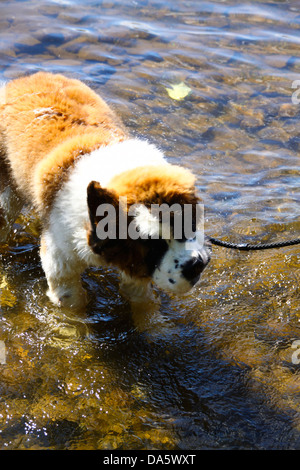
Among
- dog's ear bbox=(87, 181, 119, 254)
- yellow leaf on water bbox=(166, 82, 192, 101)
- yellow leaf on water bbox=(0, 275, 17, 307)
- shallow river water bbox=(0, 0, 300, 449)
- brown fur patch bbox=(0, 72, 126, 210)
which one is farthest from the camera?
yellow leaf on water bbox=(166, 82, 192, 101)

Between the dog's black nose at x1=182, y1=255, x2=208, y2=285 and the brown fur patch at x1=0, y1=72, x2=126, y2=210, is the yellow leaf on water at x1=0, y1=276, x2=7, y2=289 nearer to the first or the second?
the brown fur patch at x1=0, y1=72, x2=126, y2=210

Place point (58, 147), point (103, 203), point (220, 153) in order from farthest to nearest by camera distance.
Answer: point (220, 153), point (58, 147), point (103, 203)

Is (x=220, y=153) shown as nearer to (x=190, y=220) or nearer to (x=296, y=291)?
(x=296, y=291)

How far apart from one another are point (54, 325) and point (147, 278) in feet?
4.14

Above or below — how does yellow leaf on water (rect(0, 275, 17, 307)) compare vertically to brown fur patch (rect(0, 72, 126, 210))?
below

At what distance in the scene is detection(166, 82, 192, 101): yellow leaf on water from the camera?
8.81 meters

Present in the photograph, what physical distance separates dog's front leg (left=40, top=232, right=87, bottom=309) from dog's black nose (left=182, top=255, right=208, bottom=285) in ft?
3.56

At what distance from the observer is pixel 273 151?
7578mm

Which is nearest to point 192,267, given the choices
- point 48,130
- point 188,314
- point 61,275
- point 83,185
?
point 83,185

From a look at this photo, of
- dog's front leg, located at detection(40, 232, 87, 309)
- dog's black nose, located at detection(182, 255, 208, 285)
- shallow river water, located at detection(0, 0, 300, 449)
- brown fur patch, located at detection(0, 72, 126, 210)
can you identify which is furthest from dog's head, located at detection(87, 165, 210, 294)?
shallow river water, located at detection(0, 0, 300, 449)

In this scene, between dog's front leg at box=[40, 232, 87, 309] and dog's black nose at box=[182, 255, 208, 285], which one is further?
dog's front leg at box=[40, 232, 87, 309]

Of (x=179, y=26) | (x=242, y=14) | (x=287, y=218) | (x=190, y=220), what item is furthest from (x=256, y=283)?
(x=242, y=14)

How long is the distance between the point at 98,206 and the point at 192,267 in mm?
773

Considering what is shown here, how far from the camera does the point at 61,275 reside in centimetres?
430
